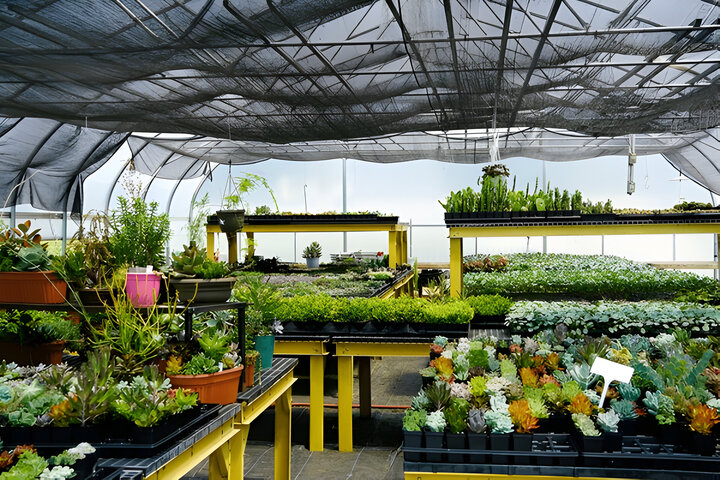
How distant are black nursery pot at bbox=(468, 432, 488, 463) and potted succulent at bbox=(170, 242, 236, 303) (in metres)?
1.38

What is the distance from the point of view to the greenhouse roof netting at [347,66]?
4.45 m

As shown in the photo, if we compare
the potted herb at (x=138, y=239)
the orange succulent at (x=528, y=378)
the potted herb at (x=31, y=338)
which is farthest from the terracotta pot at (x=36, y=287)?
the orange succulent at (x=528, y=378)

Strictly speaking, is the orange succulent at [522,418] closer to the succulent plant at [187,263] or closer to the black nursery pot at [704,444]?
the black nursery pot at [704,444]

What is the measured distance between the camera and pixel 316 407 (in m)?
4.89

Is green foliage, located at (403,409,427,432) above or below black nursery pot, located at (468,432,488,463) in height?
above

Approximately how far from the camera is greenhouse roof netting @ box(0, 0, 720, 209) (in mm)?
4449

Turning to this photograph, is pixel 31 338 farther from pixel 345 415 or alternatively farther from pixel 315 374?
pixel 345 415

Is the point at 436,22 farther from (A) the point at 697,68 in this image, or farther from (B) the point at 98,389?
(A) the point at 697,68

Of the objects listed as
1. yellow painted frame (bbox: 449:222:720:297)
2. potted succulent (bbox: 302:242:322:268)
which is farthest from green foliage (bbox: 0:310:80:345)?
potted succulent (bbox: 302:242:322:268)

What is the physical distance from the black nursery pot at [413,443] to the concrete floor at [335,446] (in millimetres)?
1921

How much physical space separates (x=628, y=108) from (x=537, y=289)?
337 centimetres

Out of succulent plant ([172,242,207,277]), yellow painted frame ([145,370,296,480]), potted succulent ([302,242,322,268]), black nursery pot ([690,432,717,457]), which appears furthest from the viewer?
potted succulent ([302,242,322,268])

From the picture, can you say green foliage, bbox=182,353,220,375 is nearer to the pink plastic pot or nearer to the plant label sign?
the pink plastic pot

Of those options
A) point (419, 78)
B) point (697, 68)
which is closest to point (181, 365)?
point (419, 78)
